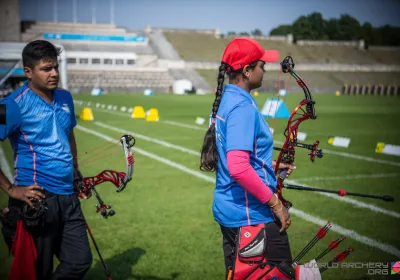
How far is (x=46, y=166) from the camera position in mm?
3600

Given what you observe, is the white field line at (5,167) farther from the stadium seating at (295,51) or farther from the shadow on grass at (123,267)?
the stadium seating at (295,51)

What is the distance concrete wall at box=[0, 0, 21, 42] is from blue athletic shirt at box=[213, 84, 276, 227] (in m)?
70.1

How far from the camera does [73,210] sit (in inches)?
147

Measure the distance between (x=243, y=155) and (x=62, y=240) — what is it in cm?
166

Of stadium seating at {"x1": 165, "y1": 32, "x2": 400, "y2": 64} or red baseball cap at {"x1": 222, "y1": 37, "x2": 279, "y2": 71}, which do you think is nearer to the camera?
red baseball cap at {"x1": 222, "y1": 37, "x2": 279, "y2": 71}

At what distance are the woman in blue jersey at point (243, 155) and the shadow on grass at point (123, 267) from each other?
6.26 ft

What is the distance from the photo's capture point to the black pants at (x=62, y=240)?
3.52 m

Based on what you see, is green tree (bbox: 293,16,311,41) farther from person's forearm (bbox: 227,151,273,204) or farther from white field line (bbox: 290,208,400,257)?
person's forearm (bbox: 227,151,273,204)

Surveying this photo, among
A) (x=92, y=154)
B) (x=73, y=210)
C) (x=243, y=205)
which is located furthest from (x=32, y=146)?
(x=92, y=154)

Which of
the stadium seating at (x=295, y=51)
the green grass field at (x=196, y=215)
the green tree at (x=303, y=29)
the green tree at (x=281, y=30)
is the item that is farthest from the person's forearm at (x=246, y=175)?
the green tree at (x=281, y=30)

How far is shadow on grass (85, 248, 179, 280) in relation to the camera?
4.90 metres

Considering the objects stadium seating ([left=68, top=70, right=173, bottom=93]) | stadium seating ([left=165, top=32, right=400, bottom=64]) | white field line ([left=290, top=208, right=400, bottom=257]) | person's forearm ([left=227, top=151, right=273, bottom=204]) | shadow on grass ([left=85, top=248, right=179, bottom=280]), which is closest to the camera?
person's forearm ([left=227, top=151, right=273, bottom=204])

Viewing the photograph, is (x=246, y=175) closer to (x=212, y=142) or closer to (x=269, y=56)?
(x=212, y=142)

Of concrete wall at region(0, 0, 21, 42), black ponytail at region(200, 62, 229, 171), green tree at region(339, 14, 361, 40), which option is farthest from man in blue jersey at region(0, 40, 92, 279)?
green tree at region(339, 14, 361, 40)
